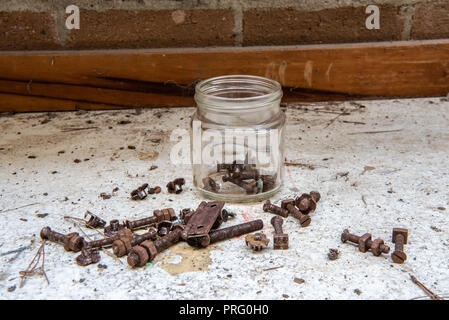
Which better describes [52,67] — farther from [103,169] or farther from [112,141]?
[103,169]

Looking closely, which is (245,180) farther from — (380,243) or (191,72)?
(191,72)

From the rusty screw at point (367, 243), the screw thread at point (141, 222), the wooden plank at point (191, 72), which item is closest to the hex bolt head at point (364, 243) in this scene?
the rusty screw at point (367, 243)

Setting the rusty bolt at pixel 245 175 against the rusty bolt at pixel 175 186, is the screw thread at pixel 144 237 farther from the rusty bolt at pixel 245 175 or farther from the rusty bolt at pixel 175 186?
the rusty bolt at pixel 245 175

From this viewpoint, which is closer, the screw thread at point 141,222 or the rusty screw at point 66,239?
the rusty screw at point 66,239

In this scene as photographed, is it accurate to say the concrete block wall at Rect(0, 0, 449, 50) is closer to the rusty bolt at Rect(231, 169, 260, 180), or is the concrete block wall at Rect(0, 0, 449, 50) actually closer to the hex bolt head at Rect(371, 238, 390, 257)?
the rusty bolt at Rect(231, 169, 260, 180)

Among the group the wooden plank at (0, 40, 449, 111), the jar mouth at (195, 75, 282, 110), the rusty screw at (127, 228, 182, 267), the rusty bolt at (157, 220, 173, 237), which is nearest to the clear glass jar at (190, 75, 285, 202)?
the jar mouth at (195, 75, 282, 110)

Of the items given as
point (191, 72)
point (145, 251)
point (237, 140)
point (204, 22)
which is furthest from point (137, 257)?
point (204, 22)
